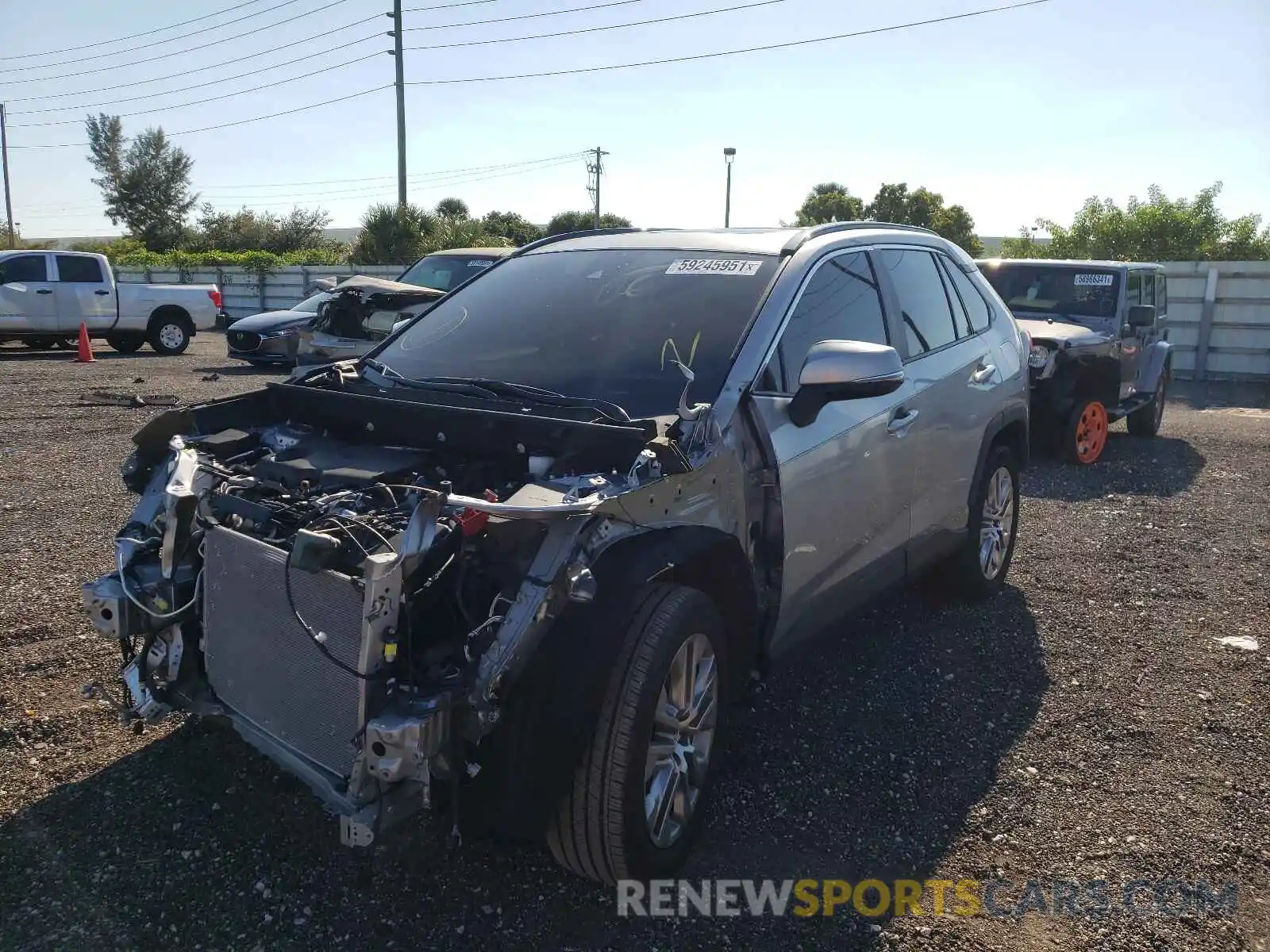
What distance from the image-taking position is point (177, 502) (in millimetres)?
2941

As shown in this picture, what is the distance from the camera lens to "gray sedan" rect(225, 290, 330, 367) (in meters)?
14.3

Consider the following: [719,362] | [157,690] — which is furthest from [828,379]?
[157,690]

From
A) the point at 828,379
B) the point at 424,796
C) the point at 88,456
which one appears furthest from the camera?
the point at 88,456

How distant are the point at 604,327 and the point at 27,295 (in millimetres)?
16563

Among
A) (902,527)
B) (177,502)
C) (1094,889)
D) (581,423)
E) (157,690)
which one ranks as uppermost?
(581,423)

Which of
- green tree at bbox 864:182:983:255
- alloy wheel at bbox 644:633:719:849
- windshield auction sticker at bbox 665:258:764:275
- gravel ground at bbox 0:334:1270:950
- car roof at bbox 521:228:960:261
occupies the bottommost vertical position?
Answer: gravel ground at bbox 0:334:1270:950

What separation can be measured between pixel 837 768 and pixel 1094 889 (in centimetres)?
91

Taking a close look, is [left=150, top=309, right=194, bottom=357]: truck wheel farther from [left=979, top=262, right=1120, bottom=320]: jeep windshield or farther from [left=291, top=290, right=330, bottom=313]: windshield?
[left=979, top=262, right=1120, bottom=320]: jeep windshield

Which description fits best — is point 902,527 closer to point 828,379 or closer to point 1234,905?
point 828,379

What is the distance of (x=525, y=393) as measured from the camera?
3.46m

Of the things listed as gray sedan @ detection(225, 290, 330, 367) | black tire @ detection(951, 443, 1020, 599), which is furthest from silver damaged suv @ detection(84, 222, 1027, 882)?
gray sedan @ detection(225, 290, 330, 367)

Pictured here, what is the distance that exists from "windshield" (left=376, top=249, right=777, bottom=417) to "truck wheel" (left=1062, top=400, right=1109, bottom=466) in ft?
21.1

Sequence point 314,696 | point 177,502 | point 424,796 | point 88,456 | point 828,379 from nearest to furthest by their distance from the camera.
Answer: point 424,796 < point 314,696 < point 177,502 < point 828,379 < point 88,456

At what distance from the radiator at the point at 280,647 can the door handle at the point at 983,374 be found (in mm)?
3382
